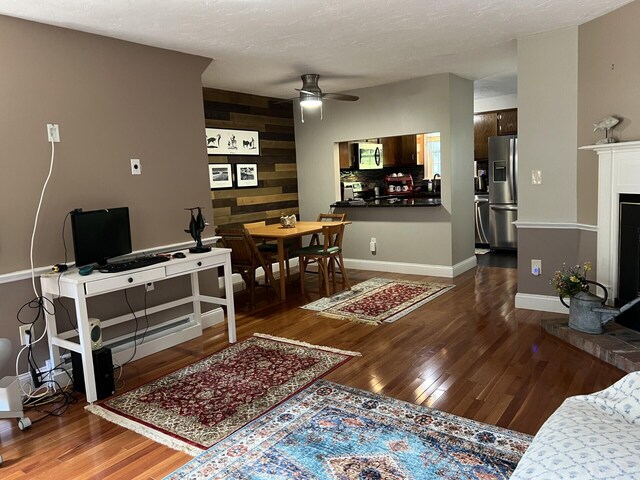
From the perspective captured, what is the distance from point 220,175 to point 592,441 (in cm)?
504

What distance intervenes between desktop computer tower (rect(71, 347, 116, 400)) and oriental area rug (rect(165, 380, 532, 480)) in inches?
41.9

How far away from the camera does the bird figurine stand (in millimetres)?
3543

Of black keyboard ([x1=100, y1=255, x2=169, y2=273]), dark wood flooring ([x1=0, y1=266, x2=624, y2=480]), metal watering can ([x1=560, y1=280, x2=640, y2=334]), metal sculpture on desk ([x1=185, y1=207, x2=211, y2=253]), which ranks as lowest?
dark wood flooring ([x1=0, y1=266, x2=624, y2=480])

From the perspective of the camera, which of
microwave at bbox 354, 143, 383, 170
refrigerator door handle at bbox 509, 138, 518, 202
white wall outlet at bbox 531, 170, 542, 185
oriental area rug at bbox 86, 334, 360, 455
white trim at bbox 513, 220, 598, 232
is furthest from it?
microwave at bbox 354, 143, 383, 170

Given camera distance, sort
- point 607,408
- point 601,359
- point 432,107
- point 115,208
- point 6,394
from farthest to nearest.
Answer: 1. point 432,107
2. point 115,208
3. point 601,359
4. point 6,394
5. point 607,408

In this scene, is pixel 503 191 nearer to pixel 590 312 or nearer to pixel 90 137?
pixel 590 312

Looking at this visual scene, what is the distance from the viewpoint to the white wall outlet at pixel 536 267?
4.32m

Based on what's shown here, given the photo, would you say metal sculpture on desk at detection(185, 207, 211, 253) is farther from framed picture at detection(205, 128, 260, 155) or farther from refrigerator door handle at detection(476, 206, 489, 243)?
refrigerator door handle at detection(476, 206, 489, 243)

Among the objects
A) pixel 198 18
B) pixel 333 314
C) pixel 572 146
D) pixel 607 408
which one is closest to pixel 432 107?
pixel 572 146

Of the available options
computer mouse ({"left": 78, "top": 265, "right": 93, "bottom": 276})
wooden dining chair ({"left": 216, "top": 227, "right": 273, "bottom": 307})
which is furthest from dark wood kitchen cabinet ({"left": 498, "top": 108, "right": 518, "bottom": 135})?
computer mouse ({"left": 78, "top": 265, "right": 93, "bottom": 276})

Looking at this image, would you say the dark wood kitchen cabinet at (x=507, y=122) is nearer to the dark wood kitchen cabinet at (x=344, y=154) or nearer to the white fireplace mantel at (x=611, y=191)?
the dark wood kitchen cabinet at (x=344, y=154)

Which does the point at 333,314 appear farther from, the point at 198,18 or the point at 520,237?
the point at 198,18

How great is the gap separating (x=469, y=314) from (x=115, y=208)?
123 inches

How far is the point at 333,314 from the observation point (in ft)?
14.9
